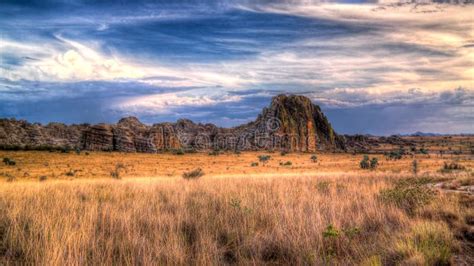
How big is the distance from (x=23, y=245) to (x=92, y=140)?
6843 centimetres

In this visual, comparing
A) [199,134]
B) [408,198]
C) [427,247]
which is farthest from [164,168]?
[199,134]

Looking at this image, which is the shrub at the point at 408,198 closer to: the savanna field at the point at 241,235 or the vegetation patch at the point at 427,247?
the savanna field at the point at 241,235

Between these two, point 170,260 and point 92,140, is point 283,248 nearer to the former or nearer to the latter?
point 170,260

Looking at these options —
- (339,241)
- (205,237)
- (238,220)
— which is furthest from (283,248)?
(238,220)

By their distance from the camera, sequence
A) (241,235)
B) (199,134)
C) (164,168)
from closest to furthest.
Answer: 1. (241,235)
2. (164,168)
3. (199,134)

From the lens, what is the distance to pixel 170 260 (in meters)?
4.29

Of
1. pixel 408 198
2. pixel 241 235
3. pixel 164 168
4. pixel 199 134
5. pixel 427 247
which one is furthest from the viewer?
pixel 199 134

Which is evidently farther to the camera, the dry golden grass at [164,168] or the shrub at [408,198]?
the dry golden grass at [164,168]

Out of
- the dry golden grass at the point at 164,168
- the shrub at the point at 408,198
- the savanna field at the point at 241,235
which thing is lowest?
the dry golden grass at the point at 164,168

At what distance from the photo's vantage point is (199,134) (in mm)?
101125

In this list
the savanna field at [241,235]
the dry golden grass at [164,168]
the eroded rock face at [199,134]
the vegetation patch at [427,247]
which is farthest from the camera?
the eroded rock face at [199,134]

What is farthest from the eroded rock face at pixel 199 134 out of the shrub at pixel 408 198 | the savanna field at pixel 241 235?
the shrub at pixel 408 198

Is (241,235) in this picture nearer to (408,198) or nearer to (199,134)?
(408,198)

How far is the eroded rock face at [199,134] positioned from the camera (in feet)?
213
